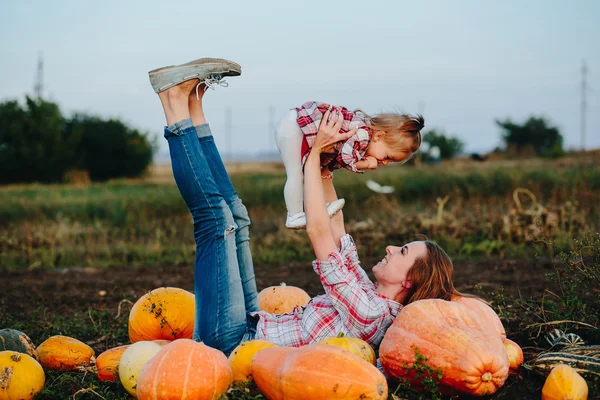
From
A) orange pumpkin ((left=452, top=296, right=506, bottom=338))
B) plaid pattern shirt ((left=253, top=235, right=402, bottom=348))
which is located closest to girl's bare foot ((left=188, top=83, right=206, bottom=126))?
plaid pattern shirt ((left=253, top=235, right=402, bottom=348))

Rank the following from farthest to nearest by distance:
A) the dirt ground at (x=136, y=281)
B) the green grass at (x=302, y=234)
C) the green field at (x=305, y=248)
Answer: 1. the green grass at (x=302, y=234)
2. the dirt ground at (x=136, y=281)
3. the green field at (x=305, y=248)

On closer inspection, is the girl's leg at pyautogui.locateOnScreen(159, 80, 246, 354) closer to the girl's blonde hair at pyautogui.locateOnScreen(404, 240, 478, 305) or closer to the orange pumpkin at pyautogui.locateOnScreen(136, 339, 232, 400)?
the orange pumpkin at pyautogui.locateOnScreen(136, 339, 232, 400)

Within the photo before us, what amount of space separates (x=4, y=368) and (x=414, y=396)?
181cm

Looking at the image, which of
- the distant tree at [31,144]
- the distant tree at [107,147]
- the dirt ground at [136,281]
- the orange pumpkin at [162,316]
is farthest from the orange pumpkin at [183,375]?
the distant tree at [107,147]

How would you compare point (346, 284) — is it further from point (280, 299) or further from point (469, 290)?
point (469, 290)

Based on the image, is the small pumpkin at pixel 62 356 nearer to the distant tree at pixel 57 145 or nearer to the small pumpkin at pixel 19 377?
the small pumpkin at pixel 19 377

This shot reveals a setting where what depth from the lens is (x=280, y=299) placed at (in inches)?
163

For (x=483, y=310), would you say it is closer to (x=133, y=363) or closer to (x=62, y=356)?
(x=133, y=363)

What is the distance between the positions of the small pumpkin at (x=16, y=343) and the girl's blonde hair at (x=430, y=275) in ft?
6.53

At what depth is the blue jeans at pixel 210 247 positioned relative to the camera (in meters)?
3.43

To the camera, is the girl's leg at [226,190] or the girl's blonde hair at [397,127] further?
the girl's blonde hair at [397,127]

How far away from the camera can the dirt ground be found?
5.70m

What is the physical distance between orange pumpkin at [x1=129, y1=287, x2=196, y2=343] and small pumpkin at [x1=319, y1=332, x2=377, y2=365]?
106 cm

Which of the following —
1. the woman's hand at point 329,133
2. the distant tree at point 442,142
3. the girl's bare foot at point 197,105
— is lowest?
the distant tree at point 442,142
